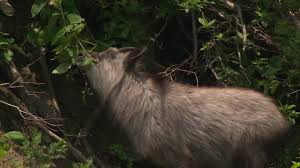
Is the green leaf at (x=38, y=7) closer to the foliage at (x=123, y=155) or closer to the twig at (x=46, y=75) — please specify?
the twig at (x=46, y=75)

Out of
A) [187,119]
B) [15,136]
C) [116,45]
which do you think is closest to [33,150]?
[15,136]

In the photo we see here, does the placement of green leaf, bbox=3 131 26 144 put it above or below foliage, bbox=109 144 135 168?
above

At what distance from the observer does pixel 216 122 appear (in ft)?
17.5

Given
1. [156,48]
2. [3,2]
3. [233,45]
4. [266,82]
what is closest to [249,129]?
[266,82]

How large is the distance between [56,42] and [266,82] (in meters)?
1.81

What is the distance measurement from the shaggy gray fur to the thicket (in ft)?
1.04

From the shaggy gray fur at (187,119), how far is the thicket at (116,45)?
32 centimetres

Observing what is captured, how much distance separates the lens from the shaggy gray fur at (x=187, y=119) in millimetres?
5297

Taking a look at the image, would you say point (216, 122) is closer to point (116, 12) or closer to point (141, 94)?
point (141, 94)

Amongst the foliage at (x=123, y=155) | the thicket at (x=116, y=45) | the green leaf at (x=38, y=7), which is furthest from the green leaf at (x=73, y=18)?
the foliage at (x=123, y=155)

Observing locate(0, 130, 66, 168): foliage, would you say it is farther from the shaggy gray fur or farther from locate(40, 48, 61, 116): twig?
locate(40, 48, 61, 116): twig

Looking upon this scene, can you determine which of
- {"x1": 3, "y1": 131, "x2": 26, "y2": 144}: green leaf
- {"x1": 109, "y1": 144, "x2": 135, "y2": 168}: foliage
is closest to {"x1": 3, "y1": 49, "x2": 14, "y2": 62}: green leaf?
{"x1": 3, "y1": 131, "x2": 26, "y2": 144}: green leaf

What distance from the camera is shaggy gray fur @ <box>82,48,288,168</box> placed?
5297 mm

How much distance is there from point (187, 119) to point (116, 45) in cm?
118
